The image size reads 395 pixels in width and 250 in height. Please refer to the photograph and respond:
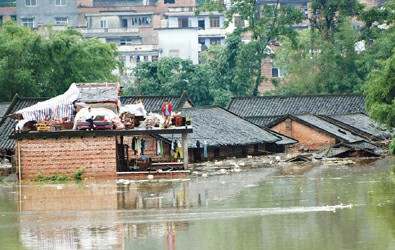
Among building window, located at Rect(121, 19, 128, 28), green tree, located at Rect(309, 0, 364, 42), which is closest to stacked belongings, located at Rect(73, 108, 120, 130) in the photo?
green tree, located at Rect(309, 0, 364, 42)

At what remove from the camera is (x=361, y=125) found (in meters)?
64.0

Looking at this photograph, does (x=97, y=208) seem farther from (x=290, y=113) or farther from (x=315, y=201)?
Result: (x=290, y=113)

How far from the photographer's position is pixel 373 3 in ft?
389

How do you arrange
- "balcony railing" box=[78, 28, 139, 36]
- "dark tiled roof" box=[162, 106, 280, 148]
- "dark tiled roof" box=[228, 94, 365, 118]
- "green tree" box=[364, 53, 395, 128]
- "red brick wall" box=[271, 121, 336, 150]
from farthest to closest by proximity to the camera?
"balcony railing" box=[78, 28, 139, 36], "dark tiled roof" box=[228, 94, 365, 118], "red brick wall" box=[271, 121, 336, 150], "dark tiled roof" box=[162, 106, 280, 148], "green tree" box=[364, 53, 395, 128]

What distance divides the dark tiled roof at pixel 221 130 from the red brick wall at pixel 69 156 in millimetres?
5681

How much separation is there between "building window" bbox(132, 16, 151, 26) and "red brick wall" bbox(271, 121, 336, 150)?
5627cm

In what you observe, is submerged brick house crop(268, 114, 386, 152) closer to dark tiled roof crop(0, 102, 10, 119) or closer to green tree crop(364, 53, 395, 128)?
green tree crop(364, 53, 395, 128)

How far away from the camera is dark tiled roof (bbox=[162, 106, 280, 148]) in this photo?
56062mm

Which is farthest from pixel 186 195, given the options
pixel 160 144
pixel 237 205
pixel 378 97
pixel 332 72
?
pixel 332 72

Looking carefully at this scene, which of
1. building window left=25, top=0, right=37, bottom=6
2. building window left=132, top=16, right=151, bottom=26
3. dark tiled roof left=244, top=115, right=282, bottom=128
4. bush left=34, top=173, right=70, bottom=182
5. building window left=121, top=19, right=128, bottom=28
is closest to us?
bush left=34, top=173, right=70, bottom=182

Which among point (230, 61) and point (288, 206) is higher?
point (230, 61)

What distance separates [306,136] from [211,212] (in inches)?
952

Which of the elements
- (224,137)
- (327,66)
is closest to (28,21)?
(327,66)

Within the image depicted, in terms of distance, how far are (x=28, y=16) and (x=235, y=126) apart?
6020cm
